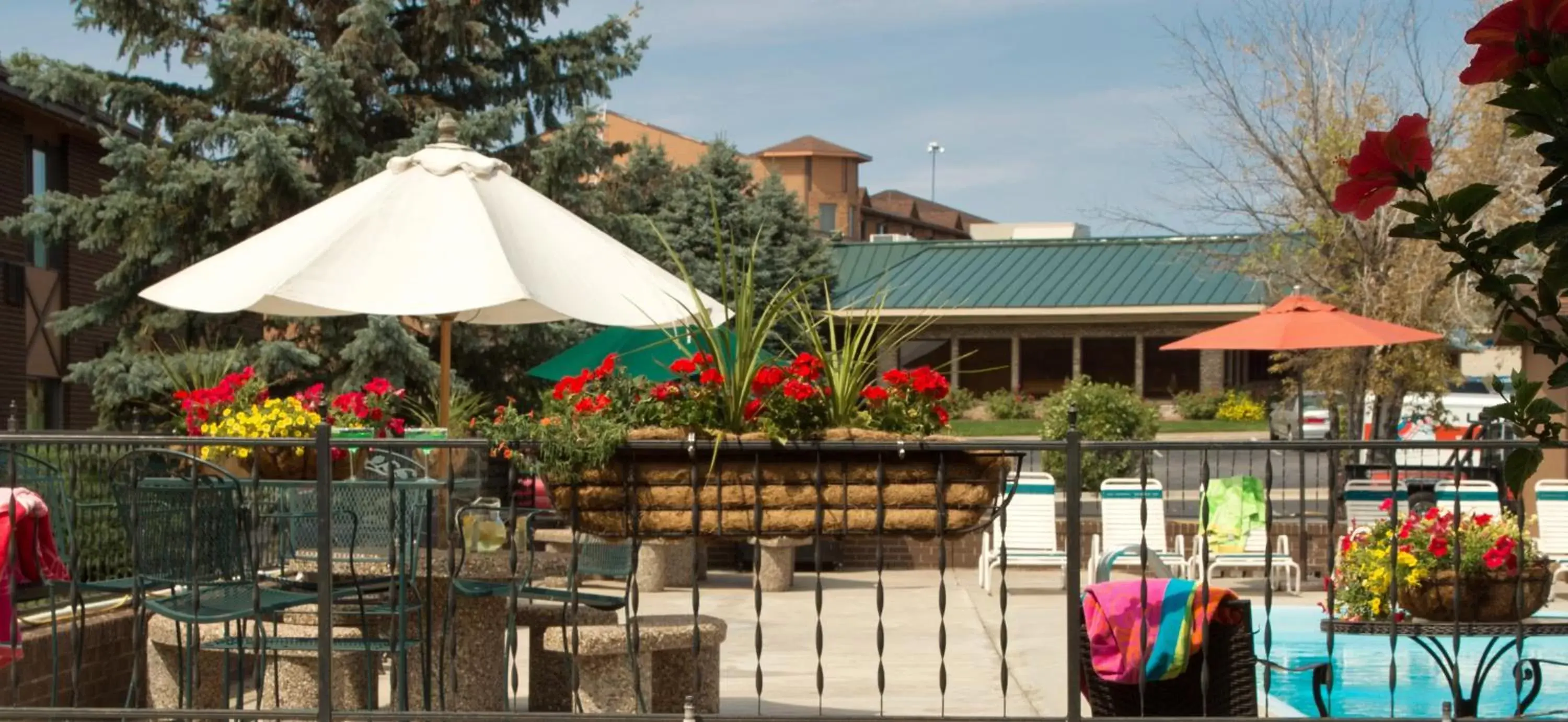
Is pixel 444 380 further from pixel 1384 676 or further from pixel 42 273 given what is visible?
pixel 42 273

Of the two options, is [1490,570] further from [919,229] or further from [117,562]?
[919,229]

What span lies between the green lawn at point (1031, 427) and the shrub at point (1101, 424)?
14223 millimetres

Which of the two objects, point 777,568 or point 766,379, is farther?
point 777,568

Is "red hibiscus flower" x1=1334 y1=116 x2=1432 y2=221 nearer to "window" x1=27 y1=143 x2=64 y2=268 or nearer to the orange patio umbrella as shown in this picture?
the orange patio umbrella

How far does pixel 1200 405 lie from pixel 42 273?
25184mm

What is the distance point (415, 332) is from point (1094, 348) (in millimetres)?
24879

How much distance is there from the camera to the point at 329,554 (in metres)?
5.62

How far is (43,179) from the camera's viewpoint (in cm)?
2498

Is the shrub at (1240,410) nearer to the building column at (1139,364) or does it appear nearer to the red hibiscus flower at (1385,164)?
the building column at (1139,364)

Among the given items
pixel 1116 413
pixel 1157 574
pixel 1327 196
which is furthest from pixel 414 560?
pixel 1327 196

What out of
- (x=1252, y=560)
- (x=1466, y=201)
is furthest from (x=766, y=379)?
(x=1252, y=560)

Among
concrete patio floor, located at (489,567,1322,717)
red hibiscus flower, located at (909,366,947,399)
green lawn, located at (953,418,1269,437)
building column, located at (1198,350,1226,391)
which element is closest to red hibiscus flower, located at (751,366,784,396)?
red hibiscus flower, located at (909,366,947,399)

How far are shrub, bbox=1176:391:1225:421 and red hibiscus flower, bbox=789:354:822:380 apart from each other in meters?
34.4

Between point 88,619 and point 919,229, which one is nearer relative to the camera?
point 88,619
